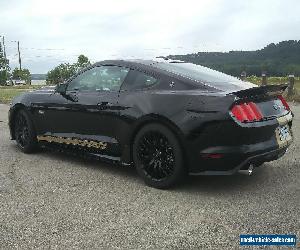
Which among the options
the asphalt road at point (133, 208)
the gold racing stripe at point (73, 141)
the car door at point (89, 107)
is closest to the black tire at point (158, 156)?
the asphalt road at point (133, 208)

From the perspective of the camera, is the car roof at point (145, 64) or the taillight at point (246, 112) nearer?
the taillight at point (246, 112)

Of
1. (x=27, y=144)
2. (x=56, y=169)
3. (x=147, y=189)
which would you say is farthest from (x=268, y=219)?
(x=27, y=144)

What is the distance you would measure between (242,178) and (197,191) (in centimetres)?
73

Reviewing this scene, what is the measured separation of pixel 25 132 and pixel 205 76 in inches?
116

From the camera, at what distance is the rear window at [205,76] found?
4371 mm

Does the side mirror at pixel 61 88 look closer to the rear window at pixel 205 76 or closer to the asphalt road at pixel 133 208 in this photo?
the asphalt road at pixel 133 208

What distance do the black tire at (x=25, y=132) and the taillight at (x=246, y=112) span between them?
3.23 m

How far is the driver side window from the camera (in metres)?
4.93

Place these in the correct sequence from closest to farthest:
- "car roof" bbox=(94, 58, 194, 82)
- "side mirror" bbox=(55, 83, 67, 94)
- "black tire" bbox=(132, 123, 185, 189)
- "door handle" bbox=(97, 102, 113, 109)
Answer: "black tire" bbox=(132, 123, 185, 189)
"car roof" bbox=(94, 58, 194, 82)
"door handle" bbox=(97, 102, 113, 109)
"side mirror" bbox=(55, 83, 67, 94)

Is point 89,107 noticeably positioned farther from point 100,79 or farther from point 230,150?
point 230,150

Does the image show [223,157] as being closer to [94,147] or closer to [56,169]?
[94,147]

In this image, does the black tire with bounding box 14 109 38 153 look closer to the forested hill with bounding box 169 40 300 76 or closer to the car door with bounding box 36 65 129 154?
the car door with bounding box 36 65 129 154

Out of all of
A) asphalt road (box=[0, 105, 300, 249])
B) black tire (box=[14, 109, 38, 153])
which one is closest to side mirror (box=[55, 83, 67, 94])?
black tire (box=[14, 109, 38, 153])

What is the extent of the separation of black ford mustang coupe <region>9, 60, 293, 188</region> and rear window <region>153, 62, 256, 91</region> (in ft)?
0.04
